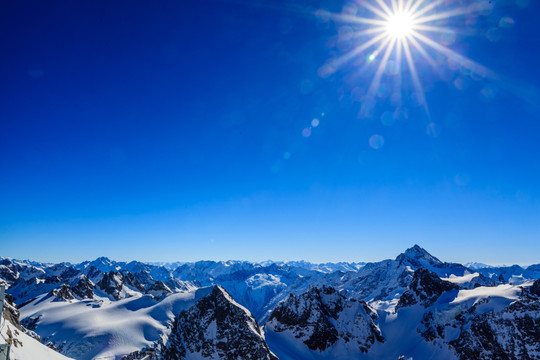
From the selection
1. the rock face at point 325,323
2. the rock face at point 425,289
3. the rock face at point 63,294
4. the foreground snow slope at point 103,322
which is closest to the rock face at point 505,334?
the rock face at point 325,323

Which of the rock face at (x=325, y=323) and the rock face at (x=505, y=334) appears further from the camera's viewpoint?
the rock face at (x=325, y=323)

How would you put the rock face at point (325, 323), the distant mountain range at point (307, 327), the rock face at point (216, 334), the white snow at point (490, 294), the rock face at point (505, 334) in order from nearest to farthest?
the rock face at point (216, 334) < the rock face at point (505, 334) < the distant mountain range at point (307, 327) < the white snow at point (490, 294) < the rock face at point (325, 323)

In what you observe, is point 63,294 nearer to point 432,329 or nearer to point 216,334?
point 216,334

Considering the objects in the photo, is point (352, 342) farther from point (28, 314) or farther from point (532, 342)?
point (28, 314)

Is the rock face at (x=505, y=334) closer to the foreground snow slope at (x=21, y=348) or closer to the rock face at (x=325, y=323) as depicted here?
the rock face at (x=325, y=323)

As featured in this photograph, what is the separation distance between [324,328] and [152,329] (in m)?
62.4

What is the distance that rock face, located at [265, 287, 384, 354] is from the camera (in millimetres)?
106938

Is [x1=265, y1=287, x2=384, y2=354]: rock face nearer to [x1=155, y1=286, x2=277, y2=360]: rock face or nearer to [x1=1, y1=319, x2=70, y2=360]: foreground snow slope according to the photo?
[x1=155, y1=286, x2=277, y2=360]: rock face

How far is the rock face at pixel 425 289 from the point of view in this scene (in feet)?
433

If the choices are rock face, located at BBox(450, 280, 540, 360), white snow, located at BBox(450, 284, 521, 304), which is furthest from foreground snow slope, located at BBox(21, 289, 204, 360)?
white snow, located at BBox(450, 284, 521, 304)

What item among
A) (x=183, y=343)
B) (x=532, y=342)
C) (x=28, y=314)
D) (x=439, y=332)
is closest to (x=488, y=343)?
(x=532, y=342)

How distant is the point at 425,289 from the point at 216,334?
97.4 metres

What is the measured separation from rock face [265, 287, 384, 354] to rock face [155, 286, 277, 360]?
79.7 ft

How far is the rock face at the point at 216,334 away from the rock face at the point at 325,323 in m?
24.3
